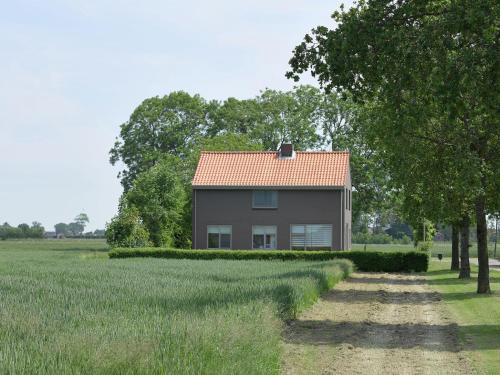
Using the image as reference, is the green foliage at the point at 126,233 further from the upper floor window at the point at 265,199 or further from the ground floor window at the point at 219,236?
the upper floor window at the point at 265,199

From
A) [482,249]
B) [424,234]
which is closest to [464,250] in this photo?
[482,249]

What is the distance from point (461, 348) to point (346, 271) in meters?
25.4

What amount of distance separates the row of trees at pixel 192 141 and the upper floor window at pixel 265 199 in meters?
7.69

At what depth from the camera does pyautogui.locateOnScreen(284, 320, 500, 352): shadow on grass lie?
58.0 ft

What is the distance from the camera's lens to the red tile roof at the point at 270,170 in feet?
198

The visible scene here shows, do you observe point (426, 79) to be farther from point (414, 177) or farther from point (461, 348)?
point (414, 177)

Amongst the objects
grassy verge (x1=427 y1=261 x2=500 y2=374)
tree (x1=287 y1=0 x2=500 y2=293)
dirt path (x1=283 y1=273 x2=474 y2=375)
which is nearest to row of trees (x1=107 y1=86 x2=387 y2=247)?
grassy verge (x1=427 y1=261 x2=500 y2=374)

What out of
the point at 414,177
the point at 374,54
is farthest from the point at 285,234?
the point at 374,54

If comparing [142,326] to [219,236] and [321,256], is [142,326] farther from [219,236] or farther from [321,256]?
[219,236]

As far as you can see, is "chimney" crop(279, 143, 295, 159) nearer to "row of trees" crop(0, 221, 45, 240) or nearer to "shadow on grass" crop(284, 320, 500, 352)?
"shadow on grass" crop(284, 320, 500, 352)

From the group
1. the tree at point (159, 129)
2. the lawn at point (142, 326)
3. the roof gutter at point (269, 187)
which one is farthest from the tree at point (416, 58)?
the tree at point (159, 129)

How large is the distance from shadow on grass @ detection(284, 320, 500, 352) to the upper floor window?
126 ft

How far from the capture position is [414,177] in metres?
32.4

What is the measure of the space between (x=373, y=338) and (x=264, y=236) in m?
41.4
